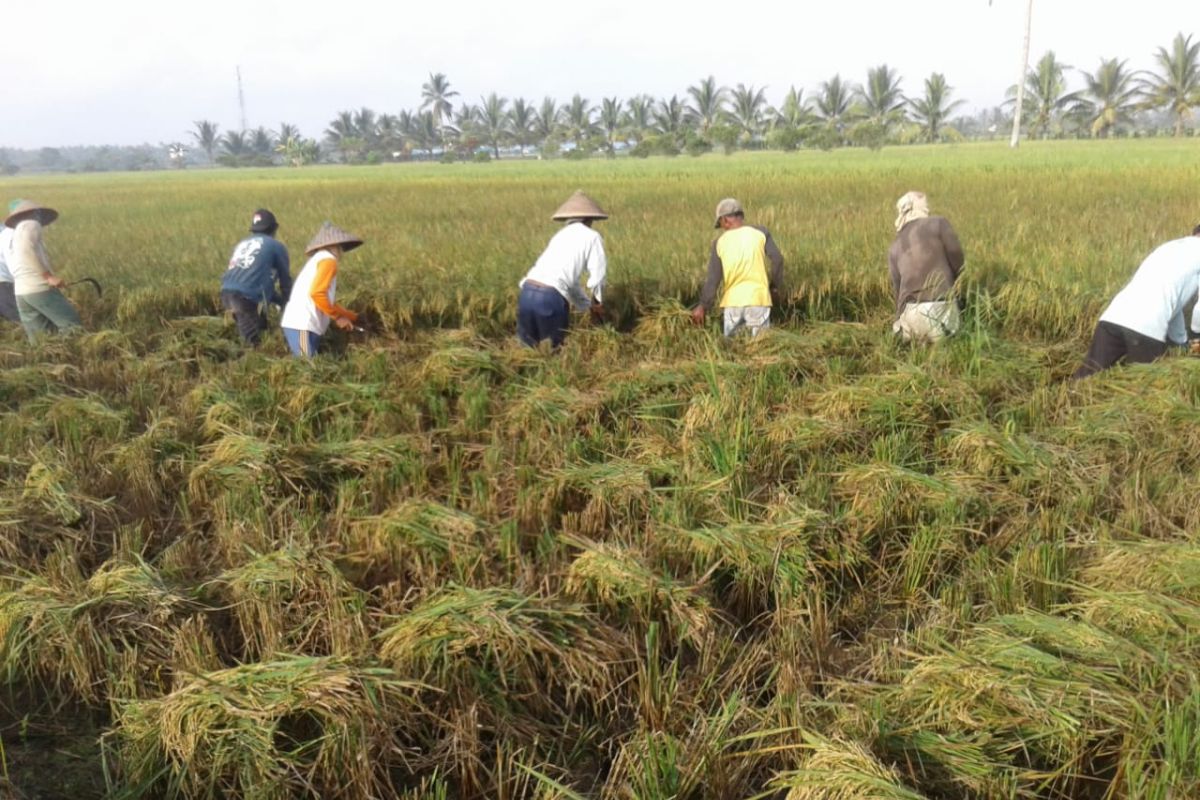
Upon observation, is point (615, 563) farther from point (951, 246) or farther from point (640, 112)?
point (640, 112)

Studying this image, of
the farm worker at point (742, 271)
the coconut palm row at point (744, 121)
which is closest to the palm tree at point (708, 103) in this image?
the coconut palm row at point (744, 121)

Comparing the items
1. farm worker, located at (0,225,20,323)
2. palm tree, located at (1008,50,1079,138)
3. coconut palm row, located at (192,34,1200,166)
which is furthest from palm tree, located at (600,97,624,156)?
farm worker, located at (0,225,20,323)

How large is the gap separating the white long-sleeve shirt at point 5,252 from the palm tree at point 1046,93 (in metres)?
46.2

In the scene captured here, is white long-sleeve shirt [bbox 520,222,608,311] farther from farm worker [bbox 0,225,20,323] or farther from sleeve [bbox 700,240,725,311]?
farm worker [bbox 0,225,20,323]

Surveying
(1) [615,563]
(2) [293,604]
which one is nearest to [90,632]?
(2) [293,604]

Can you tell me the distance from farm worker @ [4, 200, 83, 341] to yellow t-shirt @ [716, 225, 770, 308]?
14.8ft

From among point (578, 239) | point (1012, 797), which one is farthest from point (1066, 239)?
point (1012, 797)

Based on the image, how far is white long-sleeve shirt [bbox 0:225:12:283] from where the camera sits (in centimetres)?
540

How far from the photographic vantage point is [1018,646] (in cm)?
186

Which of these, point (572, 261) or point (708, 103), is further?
point (708, 103)

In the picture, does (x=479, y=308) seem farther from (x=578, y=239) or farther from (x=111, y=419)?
(x=111, y=419)

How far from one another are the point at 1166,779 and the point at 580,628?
4.35 feet

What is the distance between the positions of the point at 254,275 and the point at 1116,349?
5.03 m

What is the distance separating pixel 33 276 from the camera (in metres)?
5.25
